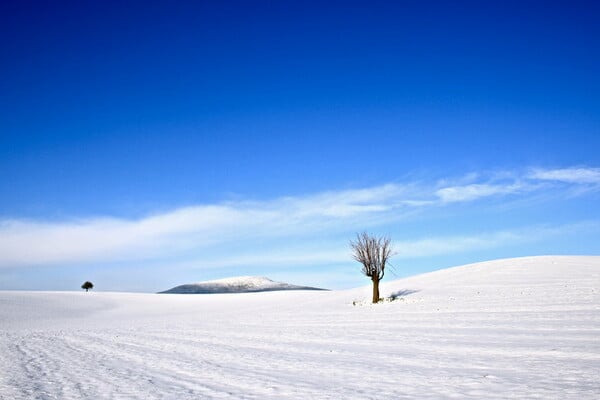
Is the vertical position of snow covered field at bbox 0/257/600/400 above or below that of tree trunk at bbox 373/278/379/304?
below

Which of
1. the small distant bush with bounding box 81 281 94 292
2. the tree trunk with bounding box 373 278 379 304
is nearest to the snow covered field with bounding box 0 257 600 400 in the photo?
the tree trunk with bounding box 373 278 379 304

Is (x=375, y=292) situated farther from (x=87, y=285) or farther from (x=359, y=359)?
(x=87, y=285)

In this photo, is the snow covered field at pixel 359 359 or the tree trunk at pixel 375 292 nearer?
the snow covered field at pixel 359 359

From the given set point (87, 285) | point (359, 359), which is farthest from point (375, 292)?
point (87, 285)

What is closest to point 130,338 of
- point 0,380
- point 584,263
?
point 0,380

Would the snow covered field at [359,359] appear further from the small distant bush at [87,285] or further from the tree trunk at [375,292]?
the small distant bush at [87,285]

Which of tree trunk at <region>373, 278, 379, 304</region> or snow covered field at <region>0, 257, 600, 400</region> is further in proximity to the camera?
tree trunk at <region>373, 278, 379, 304</region>

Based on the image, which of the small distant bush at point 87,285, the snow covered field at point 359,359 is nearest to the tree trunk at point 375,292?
the snow covered field at point 359,359

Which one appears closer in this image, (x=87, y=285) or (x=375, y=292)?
(x=375, y=292)

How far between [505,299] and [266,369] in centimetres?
2461

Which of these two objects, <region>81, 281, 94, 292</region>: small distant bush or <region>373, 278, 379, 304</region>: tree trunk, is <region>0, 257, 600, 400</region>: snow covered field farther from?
<region>81, 281, 94, 292</region>: small distant bush

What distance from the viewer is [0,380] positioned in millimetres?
13234

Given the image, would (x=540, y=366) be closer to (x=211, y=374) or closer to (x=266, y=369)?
(x=266, y=369)

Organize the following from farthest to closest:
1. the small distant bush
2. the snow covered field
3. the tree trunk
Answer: the small distant bush
the tree trunk
the snow covered field
